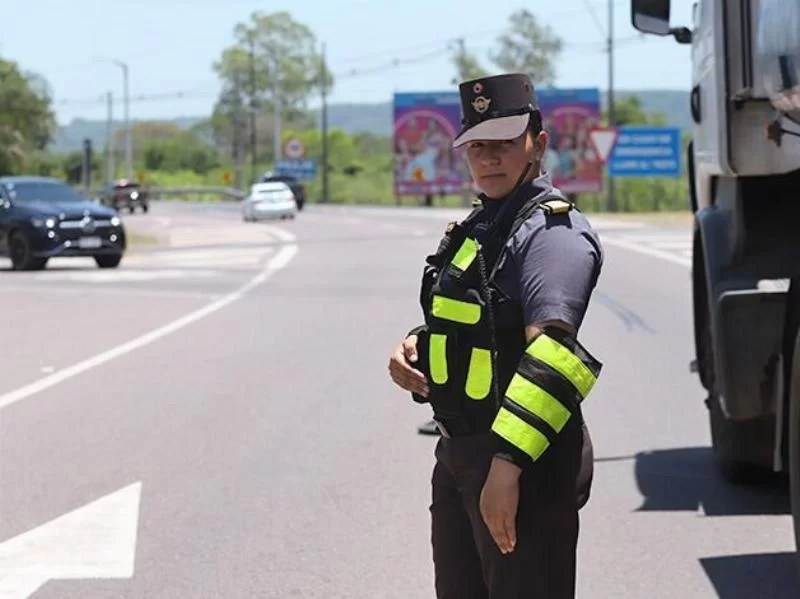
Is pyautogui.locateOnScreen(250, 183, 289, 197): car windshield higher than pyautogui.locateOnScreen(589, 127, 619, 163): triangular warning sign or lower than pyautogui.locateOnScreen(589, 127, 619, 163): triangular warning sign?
lower

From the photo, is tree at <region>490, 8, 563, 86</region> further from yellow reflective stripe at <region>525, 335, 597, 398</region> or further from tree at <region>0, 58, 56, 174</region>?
yellow reflective stripe at <region>525, 335, 597, 398</region>

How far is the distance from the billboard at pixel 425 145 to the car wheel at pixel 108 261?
5812cm

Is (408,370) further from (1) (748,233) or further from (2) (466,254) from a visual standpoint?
(1) (748,233)

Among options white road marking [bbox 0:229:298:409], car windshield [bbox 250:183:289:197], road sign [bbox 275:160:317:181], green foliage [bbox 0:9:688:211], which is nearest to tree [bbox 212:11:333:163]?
green foliage [bbox 0:9:688:211]

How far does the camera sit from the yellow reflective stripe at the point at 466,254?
374 cm

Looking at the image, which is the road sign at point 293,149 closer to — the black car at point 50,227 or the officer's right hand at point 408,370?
the black car at point 50,227

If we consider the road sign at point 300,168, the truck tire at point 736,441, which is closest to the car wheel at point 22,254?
the truck tire at point 736,441

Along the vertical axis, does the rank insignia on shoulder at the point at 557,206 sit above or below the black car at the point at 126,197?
below

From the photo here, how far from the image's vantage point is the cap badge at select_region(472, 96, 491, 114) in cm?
379

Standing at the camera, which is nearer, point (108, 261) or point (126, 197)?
point (108, 261)

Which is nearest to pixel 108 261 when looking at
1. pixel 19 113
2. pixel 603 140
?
pixel 603 140

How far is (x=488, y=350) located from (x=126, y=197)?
75.8 m

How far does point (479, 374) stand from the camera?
371 centimetres

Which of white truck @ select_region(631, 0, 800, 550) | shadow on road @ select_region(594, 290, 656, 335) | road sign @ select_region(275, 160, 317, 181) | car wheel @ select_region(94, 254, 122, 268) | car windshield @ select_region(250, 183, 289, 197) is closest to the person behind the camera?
white truck @ select_region(631, 0, 800, 550)
